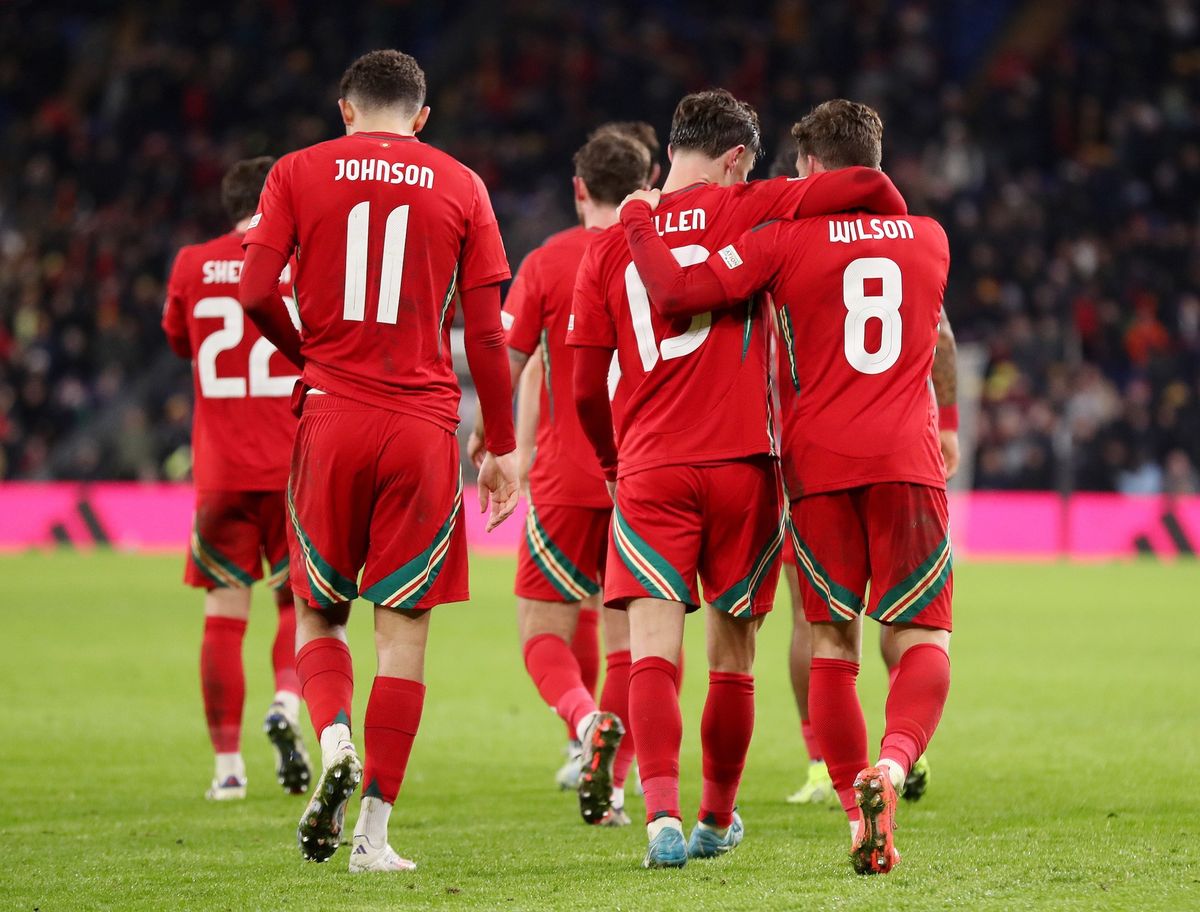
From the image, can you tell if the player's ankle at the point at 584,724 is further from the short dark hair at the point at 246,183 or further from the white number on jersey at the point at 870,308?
the short dark hair at the point at 246,183

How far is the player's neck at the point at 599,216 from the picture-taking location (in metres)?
6.29

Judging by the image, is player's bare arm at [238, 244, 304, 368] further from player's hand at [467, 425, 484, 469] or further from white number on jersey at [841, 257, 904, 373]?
white number on jersey at [841, 257, 904, 373]

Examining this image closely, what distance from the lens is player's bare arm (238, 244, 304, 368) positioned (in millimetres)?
4840

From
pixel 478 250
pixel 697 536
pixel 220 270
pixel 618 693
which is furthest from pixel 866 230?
pixel 220 270

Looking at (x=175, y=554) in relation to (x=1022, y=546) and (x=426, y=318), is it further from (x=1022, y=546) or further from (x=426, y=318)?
(x=426, y=318)

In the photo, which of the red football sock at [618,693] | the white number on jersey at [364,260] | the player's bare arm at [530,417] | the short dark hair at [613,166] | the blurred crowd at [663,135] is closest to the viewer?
the white number on jersey at [364,260]

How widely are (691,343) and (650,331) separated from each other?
127 millimetres

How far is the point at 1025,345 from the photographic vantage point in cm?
2256

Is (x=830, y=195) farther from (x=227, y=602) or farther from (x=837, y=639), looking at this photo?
(x=227, y=602)

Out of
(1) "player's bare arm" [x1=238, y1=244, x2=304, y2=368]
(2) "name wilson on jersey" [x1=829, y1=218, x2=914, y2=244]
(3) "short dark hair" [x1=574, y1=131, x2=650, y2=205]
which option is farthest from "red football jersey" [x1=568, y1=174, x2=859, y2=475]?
(3) "short dark hair" [x1=574, y1=131, x2=650, y2=205]

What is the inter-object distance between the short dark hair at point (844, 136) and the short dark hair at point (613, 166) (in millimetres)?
1266

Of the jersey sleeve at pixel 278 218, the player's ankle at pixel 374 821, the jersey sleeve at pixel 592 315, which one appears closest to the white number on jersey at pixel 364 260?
the jersey sleeve at pixel 278 218

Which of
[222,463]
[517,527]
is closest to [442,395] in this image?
[222,463]

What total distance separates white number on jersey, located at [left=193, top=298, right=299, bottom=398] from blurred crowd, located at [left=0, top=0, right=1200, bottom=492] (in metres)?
14.9
